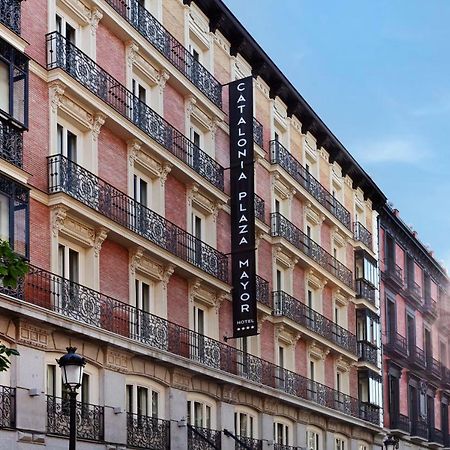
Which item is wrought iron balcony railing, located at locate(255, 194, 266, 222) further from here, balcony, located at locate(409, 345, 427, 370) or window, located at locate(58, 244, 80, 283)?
balcony, located at locate(409, 345, 427, 370)

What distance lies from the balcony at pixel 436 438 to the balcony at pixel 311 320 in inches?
493

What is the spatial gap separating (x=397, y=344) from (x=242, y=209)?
1957cm

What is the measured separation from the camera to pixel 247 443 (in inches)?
1307

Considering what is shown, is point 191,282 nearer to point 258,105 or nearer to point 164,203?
point 164,203

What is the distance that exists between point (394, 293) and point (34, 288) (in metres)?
31.3

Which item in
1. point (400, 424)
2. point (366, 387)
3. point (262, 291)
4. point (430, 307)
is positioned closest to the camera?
point (262, 291)

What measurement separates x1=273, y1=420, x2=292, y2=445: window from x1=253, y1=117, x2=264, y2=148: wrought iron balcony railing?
9317 millimetres

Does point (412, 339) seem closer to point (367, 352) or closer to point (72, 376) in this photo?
point (367, 352)

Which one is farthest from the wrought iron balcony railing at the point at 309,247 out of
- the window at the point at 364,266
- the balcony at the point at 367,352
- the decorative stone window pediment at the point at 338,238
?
the balcony at the point at 367,352

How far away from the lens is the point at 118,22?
28094mm

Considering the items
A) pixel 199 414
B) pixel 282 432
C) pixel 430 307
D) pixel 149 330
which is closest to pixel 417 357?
pixel 430 307

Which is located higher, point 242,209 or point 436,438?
point 242,209

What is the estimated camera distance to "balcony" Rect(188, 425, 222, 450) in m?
29.7

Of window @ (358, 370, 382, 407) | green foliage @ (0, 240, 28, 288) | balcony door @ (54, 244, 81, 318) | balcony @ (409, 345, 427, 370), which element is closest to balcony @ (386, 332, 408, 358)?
balcony @ (409, 345, 427, 370)
